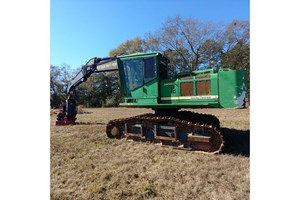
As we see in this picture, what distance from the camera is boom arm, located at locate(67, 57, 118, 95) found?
5.66 m

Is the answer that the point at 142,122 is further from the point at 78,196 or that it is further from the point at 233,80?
the point at 78,196

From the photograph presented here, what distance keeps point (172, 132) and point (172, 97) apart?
31.1 inches

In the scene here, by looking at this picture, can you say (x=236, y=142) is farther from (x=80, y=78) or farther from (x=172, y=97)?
(x=80, y=78)

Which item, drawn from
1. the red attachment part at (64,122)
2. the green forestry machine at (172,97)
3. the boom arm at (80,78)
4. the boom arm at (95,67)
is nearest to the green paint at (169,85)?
the green forestry machine at (172,97)

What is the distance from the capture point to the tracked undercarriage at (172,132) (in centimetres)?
392

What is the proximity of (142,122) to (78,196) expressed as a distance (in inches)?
104

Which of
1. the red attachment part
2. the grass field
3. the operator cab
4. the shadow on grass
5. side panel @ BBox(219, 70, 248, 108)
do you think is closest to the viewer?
the grass field

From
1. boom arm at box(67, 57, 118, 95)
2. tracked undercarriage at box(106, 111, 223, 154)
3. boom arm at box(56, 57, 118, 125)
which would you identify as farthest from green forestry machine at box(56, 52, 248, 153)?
boom arm at box(56, 57, 118, 125)

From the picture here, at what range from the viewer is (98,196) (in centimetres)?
236

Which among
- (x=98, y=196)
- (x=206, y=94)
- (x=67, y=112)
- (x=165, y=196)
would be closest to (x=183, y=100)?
(x=206, y=94)

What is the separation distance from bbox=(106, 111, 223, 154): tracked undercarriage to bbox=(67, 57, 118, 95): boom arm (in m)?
1.67

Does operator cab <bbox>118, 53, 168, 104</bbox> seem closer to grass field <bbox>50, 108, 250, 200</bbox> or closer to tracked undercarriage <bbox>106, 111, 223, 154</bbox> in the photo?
tracked undercarriage <bbox>106, 111, 223, 154</bbox>

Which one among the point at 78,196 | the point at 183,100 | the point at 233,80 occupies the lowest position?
the point at 78,196
